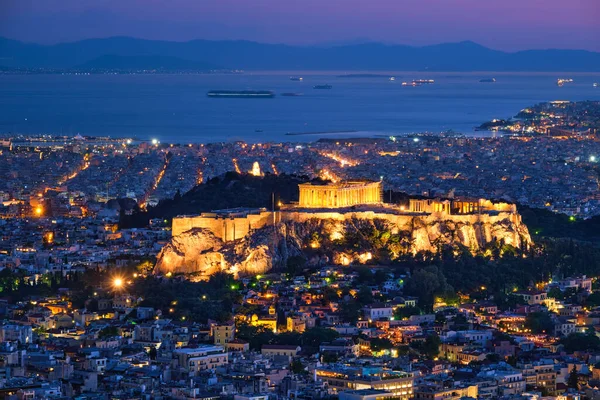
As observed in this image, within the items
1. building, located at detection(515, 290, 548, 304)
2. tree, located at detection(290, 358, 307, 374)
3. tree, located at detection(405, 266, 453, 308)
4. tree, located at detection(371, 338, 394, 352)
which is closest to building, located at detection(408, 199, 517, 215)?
tree, located at detection(405, 266, 453, 308)

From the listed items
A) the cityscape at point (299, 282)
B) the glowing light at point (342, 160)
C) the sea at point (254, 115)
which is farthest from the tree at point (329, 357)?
the sea at point (254, 115)

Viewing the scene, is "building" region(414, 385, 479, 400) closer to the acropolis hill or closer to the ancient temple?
the acropolis hill

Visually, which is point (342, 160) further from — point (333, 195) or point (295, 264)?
point (295, 264)

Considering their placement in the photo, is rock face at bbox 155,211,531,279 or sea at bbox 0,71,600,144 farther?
sea at bbox 0,71,600,144

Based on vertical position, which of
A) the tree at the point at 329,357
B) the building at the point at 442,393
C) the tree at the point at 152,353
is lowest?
the building at the point at 442,393

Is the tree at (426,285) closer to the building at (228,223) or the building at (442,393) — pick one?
the building at (228,223)

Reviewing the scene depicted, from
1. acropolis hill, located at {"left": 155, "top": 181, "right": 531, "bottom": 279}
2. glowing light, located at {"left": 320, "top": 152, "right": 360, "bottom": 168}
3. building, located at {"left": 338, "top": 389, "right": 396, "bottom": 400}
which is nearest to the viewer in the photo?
building, located at {"left": 338, "top": 389, "right": 396, "bottom": 400}

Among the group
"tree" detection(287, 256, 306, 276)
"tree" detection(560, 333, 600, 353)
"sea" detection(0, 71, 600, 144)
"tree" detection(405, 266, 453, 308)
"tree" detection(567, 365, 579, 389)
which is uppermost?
"sea" detection(0, 71, 600, 144)

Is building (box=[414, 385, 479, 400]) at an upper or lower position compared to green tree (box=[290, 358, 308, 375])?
lower
